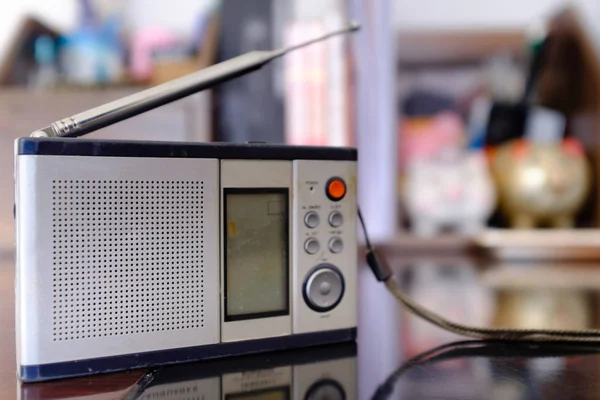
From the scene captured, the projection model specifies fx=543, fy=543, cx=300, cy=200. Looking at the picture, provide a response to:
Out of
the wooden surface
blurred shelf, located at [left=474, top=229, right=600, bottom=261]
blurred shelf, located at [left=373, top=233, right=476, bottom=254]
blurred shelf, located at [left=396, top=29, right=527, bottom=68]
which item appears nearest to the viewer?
the wooden surface

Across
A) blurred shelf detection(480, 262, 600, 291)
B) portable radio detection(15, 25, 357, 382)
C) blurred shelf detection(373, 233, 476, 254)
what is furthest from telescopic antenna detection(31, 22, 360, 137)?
blurred shelf detection(373, 233, 476, 254)

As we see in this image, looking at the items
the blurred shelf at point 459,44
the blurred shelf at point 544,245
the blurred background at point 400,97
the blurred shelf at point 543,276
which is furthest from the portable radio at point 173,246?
the blurred shelf at point 459,44

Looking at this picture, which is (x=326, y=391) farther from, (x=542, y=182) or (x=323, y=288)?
(x=542, y=182)

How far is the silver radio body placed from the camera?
1.30ft

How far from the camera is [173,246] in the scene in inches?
17.3

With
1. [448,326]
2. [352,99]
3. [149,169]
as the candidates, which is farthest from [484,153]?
[149,169]

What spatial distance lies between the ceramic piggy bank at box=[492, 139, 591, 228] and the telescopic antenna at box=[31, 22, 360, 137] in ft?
2.93

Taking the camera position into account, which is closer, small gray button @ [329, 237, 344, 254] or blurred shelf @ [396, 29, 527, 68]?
small gray button @ [329, 237, 344, 254]

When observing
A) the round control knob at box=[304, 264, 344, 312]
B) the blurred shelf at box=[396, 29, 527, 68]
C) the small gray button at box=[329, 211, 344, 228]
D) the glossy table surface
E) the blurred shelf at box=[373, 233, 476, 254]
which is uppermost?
the blurred shelf at box=[396, 29, 527, 68]

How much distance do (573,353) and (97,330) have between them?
1.30 ft

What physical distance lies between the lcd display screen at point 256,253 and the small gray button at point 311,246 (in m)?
0.02

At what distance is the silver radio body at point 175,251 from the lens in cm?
40

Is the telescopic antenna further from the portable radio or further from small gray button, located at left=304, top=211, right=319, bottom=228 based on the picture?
small gray button, located at left=304, top=211, right=319, bottom=228

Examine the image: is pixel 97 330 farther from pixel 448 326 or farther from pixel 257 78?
pixel 257 78
